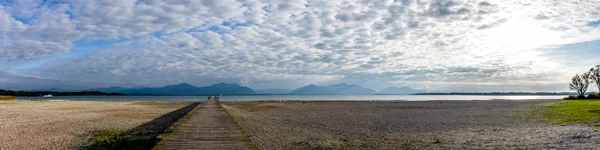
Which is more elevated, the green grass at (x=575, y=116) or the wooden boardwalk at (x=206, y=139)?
the green grass at (x=575, y=116)

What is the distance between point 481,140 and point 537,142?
61.0 inches

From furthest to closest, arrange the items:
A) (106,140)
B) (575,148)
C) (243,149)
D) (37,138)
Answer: (37,138) → (106,140) → (575,148) → (243,149)

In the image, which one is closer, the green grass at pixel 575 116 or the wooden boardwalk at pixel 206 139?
the wooden boardwalk at pixel 206 139

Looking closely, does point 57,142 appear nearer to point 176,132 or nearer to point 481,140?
point 176,132

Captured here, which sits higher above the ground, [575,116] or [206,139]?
[575,116]

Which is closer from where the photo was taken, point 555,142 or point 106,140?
point 555,142

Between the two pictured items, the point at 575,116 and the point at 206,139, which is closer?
the point at 206,139

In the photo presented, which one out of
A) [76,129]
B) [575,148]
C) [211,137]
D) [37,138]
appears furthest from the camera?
[76,129]

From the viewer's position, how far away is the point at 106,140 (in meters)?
13.1

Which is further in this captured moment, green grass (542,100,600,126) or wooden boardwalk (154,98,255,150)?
→ green grass (542,100,600,126)

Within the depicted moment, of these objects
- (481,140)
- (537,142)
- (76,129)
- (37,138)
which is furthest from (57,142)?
(537,142)

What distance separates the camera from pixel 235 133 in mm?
11219

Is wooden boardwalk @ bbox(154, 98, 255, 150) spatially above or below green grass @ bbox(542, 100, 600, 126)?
below

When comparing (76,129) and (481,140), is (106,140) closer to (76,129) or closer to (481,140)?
(76,129)
